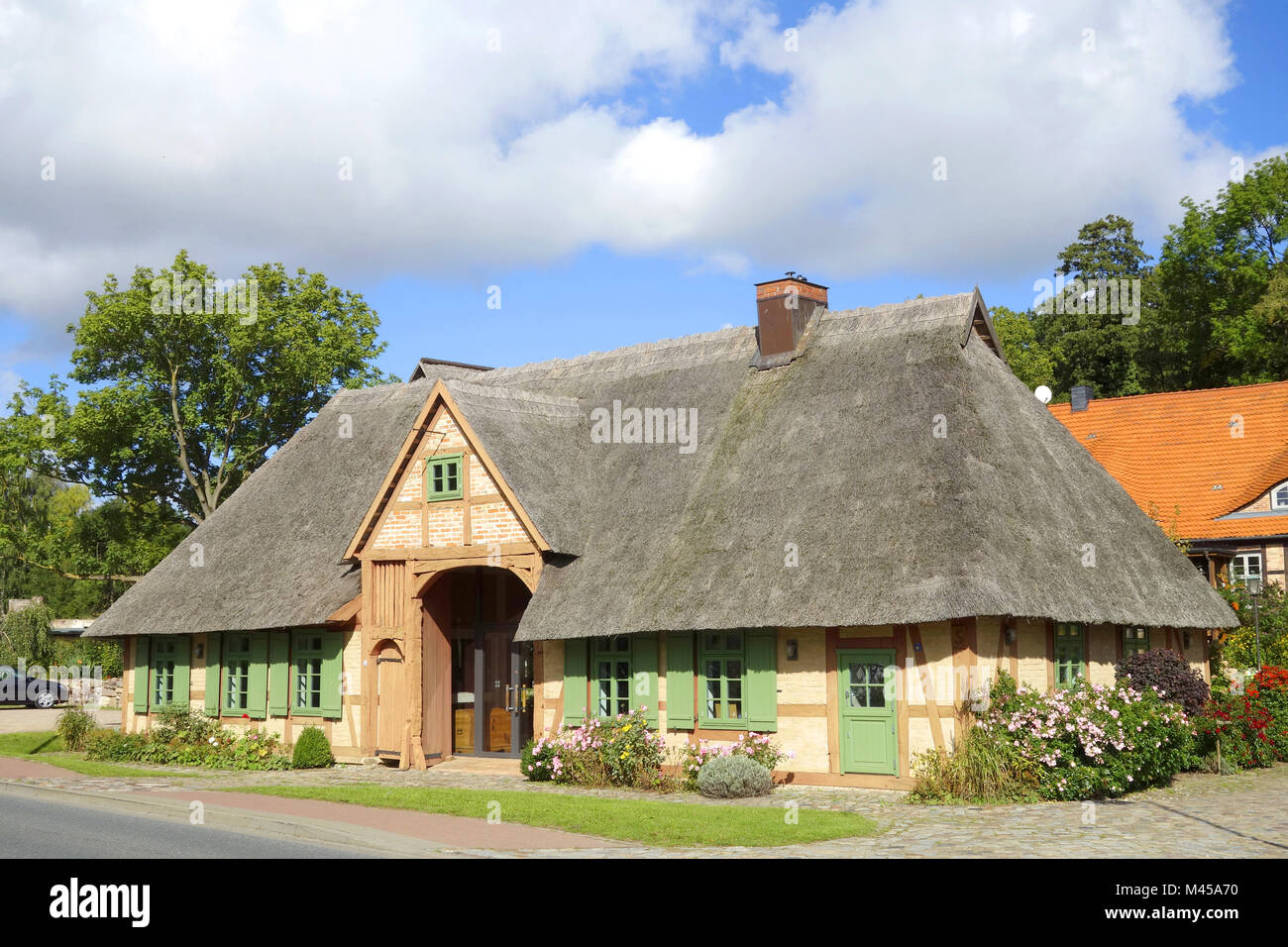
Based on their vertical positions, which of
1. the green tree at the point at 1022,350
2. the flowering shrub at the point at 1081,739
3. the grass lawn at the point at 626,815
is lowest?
the grass lawn at the point at 626,815

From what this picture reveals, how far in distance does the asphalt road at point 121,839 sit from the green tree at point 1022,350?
3870 cm

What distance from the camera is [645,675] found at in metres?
20.6

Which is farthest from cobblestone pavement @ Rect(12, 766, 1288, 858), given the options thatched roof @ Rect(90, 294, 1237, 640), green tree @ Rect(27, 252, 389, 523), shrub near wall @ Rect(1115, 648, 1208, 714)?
green tree @ Rect(27, 252, 389, 523)

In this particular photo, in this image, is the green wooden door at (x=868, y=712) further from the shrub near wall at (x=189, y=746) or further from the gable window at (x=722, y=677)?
the shrub near wall at (x=189, y=746)

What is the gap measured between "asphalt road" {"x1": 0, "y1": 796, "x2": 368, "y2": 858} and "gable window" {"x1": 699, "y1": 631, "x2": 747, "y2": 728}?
8.00 m

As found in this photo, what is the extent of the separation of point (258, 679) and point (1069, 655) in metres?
16.1

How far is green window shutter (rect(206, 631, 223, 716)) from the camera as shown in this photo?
26172 mm

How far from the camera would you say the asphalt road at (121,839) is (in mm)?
12312

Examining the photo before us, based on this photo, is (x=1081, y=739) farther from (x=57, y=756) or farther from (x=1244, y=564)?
(x=57, y=756)

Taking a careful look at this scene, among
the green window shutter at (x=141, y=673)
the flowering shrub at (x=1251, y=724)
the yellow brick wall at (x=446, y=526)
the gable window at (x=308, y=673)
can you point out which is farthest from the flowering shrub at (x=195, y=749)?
the flowering shrub at (x=1251, y=724)

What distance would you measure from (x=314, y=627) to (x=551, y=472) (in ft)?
19.6

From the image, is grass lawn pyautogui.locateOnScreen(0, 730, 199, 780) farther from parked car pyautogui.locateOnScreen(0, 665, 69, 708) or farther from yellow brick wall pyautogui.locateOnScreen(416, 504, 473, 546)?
parked car pyautogui.locateOnScreen(0, 665, 69, 708)
